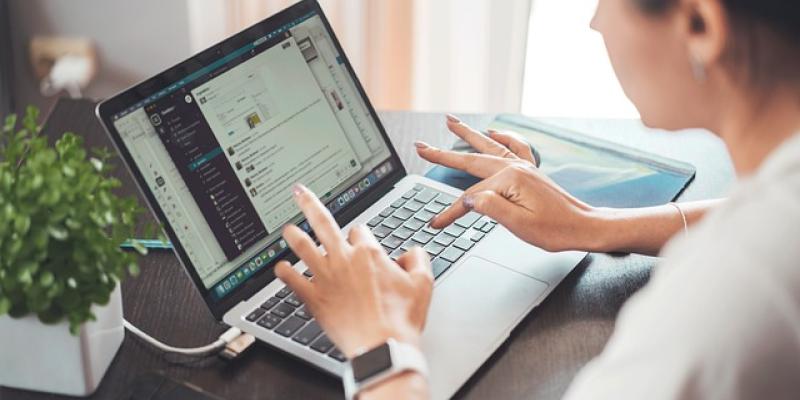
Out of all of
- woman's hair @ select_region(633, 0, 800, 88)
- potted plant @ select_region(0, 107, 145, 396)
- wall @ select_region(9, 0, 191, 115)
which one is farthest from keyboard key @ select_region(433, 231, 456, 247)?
wall @ select_region(9, 0, 191, 115)

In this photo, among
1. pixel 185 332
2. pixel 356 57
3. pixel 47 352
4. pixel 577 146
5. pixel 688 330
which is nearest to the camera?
pixel 688 330

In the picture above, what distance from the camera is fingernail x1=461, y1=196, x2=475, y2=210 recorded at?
1136mm

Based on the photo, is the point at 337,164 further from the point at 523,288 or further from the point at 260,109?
the point at 523,288

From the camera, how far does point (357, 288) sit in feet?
3.08

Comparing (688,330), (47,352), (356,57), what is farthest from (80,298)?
(356,57)

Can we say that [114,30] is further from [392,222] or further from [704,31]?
[704,31]

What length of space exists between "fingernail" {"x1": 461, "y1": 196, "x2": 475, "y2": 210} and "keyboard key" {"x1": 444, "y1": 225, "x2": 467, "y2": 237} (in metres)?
Answer: 0.05

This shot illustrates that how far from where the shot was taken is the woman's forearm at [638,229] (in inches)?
45.4

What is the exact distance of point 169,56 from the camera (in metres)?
2.39

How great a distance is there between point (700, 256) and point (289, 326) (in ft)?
1.54

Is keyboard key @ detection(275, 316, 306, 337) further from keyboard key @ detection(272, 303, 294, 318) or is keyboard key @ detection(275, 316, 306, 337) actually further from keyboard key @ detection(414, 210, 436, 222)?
keyboard key @ detection(414, 210, 436, 222)

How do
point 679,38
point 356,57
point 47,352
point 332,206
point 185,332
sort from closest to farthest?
point 679,38 → point 47,352 → point 185,332 → point 332,206 → point 356,57

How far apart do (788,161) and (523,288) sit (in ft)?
Answer: 1.52

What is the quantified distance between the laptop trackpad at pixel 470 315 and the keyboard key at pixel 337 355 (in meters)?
0.08
